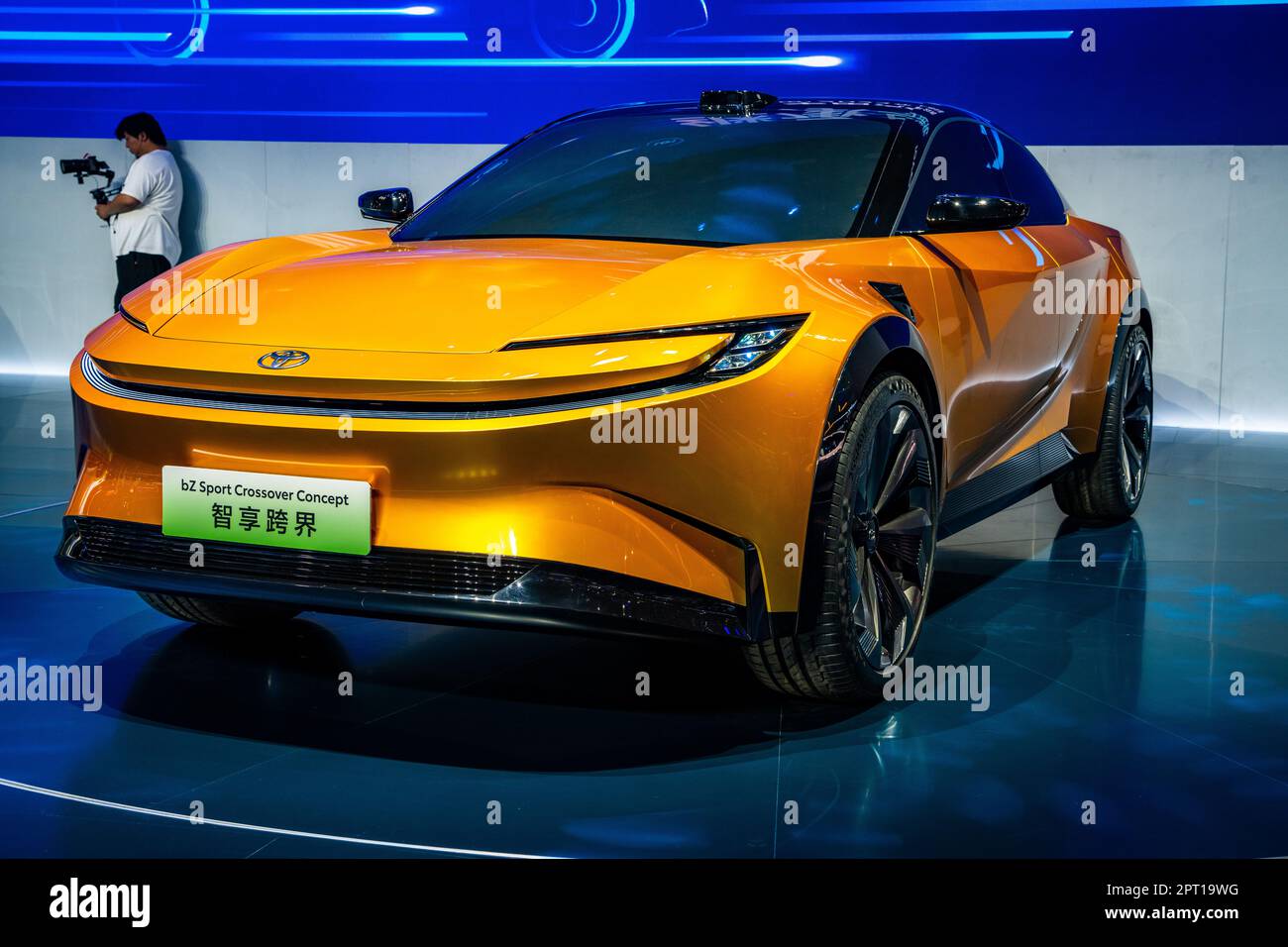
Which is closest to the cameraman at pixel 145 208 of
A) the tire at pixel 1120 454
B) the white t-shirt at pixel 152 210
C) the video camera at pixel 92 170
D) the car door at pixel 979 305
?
the white t-shirt at pixel 152 210

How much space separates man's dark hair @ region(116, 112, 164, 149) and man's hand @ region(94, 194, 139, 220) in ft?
1.28

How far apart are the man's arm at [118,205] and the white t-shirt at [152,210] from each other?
24 millimetres

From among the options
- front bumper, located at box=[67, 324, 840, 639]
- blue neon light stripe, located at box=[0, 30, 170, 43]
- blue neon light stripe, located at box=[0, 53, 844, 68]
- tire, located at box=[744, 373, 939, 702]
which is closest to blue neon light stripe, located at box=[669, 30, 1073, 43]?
blue neon light stripe, located at box=[0, 53, 844, 68]

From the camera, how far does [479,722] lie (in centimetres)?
329

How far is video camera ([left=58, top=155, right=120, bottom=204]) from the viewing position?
10.1 m

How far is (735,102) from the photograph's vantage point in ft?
14.3

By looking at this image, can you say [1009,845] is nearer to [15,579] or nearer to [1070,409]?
[1070,409]

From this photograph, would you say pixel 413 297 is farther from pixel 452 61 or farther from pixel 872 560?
pixel 452 61

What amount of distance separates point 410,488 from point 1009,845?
1280 mm

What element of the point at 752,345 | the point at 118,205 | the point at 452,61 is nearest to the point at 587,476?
the point at 752,345

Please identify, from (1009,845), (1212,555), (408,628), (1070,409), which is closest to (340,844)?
(1009,845)

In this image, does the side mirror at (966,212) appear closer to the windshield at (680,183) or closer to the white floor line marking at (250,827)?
the windshield at (680,183)

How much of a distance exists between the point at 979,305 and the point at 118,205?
7.25m

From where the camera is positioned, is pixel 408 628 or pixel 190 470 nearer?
pixel 190 470
